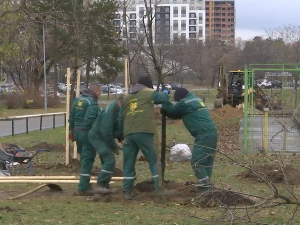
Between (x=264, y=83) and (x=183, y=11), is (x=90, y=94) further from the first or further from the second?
(x=183, y=11)

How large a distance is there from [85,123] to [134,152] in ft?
4.26

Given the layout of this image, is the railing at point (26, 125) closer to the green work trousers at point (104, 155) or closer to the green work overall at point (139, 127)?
the green work trousers at point (104, 155)

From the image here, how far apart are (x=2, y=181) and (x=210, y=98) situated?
49.9 m

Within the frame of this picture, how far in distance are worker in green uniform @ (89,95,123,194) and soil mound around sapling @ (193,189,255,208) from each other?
1850mm

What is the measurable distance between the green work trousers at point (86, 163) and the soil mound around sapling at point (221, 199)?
2.16 meters

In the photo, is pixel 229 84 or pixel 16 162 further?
pixel 229 84

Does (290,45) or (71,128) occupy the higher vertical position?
(290,45)

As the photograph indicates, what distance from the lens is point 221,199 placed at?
28.6ft

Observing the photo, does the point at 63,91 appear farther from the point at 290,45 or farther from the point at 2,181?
the point at 2,181

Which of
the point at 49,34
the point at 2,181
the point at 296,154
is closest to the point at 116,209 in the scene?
the point at 2,181

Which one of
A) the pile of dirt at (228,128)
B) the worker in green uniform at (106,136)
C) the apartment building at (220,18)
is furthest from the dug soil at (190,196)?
the apartment building at (220,18)

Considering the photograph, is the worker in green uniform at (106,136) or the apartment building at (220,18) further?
the apartment building at (220,18)

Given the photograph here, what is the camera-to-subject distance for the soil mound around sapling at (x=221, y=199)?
8.30 m

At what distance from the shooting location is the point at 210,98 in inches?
2384
